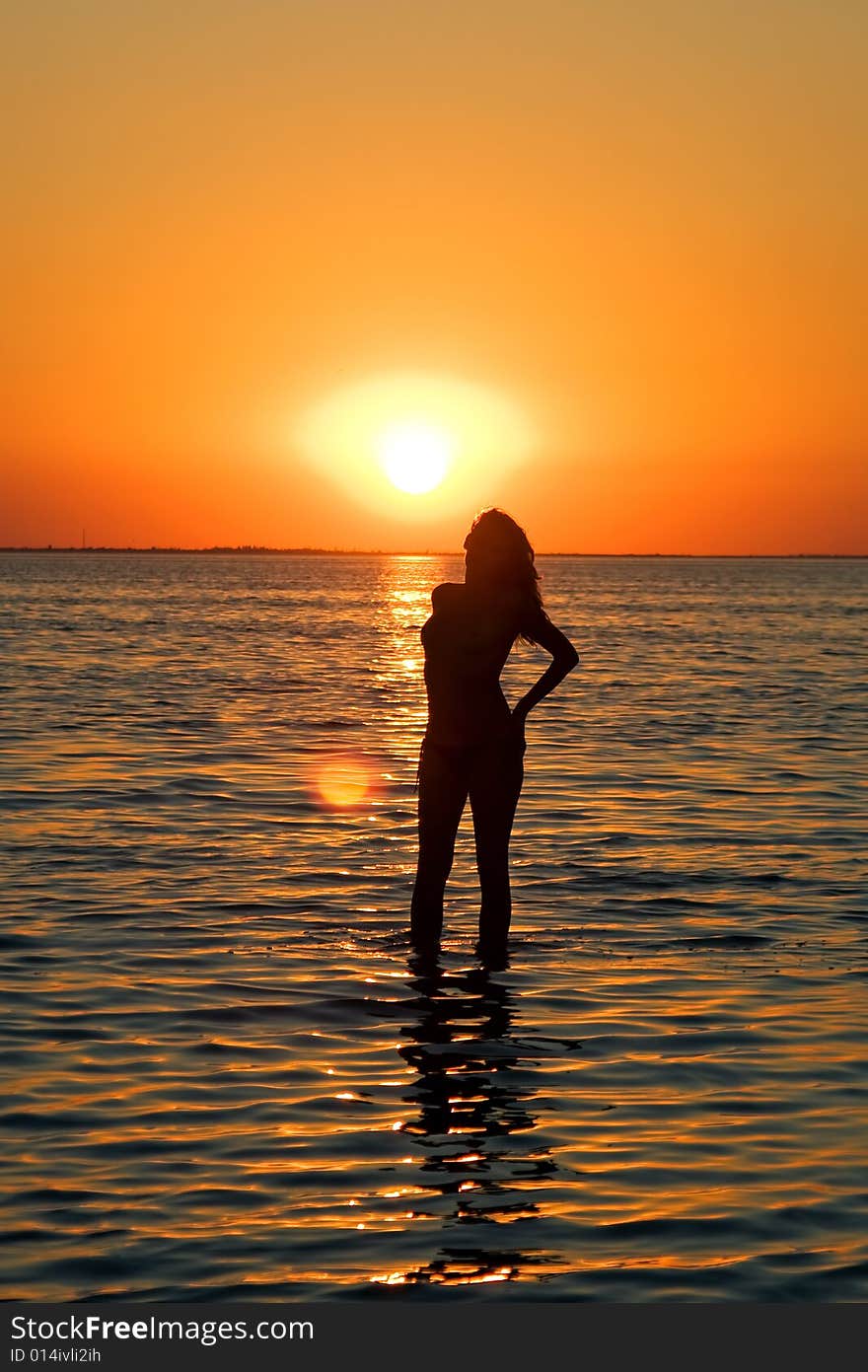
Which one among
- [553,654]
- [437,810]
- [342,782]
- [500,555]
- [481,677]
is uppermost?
[500,555]

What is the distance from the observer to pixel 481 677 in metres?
9.46

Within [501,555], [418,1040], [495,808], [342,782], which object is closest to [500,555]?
[501,555]

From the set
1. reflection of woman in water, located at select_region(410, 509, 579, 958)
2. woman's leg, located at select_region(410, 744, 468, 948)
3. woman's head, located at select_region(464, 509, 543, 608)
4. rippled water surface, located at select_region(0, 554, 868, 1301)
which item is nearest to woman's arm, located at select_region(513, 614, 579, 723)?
reflection of woman in water, located at select_region(410, 509, 579, 958)

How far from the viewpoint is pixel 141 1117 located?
23.4ft

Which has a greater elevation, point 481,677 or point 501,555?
point 501,555

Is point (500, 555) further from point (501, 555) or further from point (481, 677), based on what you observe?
point (481, 677)

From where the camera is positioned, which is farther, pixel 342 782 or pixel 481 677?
pixel 342 782

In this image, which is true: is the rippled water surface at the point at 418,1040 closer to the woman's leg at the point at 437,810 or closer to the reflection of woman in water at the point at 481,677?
the woman's leg at the point at 437,810

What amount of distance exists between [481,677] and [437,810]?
30.0 inches

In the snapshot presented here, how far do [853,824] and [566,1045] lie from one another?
7902 millimetres

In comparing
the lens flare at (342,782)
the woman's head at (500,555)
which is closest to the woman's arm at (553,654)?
the woman's head at (500,555)

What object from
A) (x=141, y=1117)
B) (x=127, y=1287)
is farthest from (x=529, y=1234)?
(x=141, y=1117)

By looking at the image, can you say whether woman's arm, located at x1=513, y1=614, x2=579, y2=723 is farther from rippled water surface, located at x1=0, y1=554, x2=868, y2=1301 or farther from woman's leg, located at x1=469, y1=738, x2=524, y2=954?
rippled water surface, located at x1=0, y1=554, x2=868, y2=1301

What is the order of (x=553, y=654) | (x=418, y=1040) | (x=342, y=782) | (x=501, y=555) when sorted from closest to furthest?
(x=418, y=1040) → (x=501, y=555) → (x=553, y=654) → (x=342, y=782)
